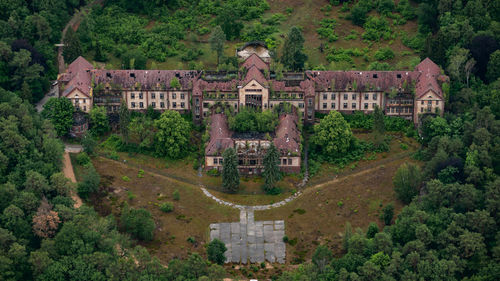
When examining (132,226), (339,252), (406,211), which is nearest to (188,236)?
(132,226)

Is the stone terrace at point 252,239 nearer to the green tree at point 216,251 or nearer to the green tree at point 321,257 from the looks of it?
the green tree at point 216,251

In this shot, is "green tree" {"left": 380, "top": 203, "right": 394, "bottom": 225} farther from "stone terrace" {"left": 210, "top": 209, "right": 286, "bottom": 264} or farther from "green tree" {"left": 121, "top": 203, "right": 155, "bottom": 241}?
"green tree" {"left": 121, "top": 203, "right": 155, "bottom": 241}

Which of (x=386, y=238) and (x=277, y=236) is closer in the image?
(x=386, y=238)

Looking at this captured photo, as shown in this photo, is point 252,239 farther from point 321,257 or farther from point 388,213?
point 388,213

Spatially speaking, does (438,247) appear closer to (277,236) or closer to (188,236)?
Answer: (277,236)

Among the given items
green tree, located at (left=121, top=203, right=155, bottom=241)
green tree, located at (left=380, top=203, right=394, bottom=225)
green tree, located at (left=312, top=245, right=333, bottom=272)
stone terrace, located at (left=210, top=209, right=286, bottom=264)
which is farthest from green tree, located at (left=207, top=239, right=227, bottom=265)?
green tree, located at (left=380, top=203, right=394, bottom=225)

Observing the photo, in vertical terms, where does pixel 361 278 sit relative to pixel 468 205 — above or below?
below
